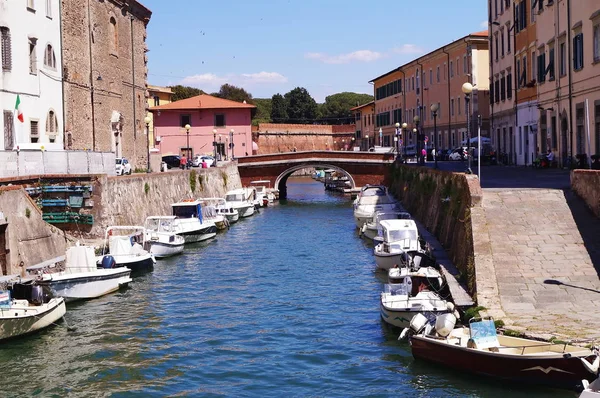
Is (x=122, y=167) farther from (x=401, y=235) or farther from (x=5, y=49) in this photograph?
(x=401, y=235)

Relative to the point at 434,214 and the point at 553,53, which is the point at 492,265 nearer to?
the point at 434,214

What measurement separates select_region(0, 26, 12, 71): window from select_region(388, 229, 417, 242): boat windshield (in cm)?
1836

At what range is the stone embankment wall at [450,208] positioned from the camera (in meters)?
21.9

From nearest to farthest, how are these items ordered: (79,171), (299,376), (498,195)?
(299,376)
(498,195)
(79,171)

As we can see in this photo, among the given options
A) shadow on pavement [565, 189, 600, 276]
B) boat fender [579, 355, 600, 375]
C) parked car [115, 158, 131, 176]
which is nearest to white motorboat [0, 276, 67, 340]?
boat fender [579, 355, 600, 375]

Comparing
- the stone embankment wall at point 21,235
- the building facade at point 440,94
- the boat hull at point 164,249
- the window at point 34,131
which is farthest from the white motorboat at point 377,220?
the window at point 34,131

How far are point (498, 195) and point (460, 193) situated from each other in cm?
214

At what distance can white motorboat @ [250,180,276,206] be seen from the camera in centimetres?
6259

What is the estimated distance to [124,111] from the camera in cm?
5312

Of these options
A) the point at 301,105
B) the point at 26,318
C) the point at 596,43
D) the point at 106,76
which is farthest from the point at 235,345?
the point at 301,105

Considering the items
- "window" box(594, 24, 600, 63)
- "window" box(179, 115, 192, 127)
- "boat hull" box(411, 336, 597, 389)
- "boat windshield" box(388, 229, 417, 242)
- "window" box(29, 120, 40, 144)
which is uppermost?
"window" box(179, 115, 192, 127)

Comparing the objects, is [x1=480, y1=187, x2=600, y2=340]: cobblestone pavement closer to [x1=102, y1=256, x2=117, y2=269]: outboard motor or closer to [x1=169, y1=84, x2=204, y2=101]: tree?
[x1=102, y1=256, x2=117, y2=269]: outboard motor

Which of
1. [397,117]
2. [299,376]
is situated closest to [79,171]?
[299,376]

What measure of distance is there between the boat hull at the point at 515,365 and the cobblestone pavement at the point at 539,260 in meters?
1.17
